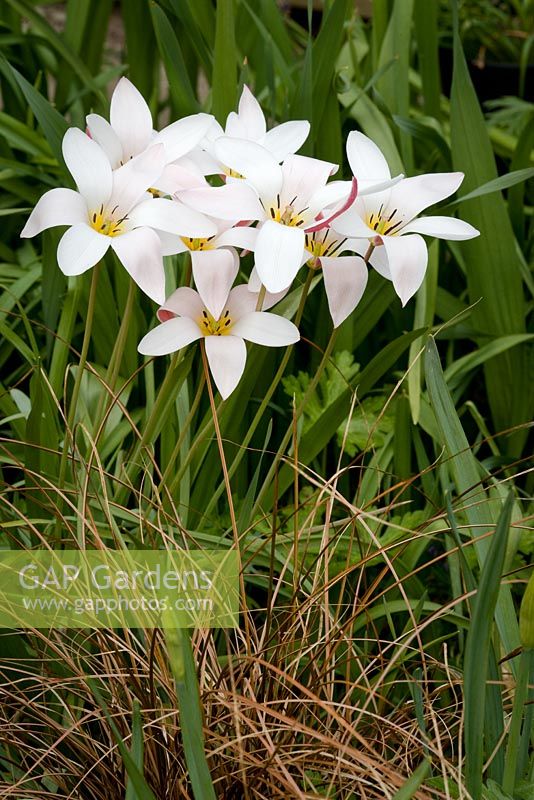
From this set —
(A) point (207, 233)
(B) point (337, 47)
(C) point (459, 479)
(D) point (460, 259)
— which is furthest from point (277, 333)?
(D) point (460, 259)

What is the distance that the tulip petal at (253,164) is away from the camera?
22.9 inches

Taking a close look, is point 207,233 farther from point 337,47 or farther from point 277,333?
point 337,47

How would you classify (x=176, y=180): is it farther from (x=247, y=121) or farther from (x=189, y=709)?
(x=189, y=709)

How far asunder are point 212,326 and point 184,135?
0.43ft

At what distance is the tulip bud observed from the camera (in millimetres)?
480

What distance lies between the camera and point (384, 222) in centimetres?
61

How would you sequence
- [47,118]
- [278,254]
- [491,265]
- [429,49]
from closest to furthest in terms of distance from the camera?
[278,254] → [47,118] → [491,265] → [429,49]

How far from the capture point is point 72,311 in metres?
0.91

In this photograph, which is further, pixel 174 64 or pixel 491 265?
pixel 491 265

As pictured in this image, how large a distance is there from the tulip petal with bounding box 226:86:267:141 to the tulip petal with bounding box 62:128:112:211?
119 millimetres

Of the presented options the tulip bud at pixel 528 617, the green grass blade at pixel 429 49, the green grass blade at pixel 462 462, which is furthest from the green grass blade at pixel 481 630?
the green grass blade at pixel 429 49

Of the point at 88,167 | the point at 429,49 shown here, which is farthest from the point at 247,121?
the point at 429,49

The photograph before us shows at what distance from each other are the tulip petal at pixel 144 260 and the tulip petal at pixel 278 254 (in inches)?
2.5

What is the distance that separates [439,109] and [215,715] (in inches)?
39.9
